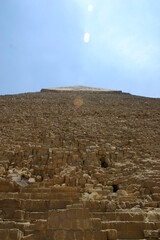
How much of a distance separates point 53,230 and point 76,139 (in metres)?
6.06

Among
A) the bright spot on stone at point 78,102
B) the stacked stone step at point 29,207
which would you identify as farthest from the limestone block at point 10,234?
the bright spot on stone at point 78,102

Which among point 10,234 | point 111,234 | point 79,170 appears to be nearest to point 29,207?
point 10,234

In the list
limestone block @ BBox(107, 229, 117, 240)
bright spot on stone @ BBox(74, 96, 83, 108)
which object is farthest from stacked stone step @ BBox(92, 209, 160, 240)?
bright spot on stone @ BBox(74, 96, 83, 108)

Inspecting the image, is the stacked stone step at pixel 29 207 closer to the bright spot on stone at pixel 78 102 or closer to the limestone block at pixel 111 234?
the limestone block at pixel 111 234

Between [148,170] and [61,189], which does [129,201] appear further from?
[148,170]

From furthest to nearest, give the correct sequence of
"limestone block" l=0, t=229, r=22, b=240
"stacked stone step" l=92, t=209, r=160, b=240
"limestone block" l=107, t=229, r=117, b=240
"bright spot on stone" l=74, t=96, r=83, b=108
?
1. "bright spot on stone" l=74, t=96, r=83, b=108
2. "stacked stone step" l=92, t=209, r=160, b=240
3. "limestone block" l=107, t=229, r=117, b=240
4. "limestone block" l=0, t=229, r=22, b=240

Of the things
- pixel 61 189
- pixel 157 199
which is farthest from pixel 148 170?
pixel 61 189

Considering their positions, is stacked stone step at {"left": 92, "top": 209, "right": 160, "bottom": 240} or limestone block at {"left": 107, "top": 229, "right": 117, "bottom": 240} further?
stacked stone step at {"left": 92, "top": 209, "right": 160, "bottom": 240}

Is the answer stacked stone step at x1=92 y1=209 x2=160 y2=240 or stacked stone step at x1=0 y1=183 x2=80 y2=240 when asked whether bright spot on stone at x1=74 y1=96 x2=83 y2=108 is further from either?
stacked stone step at x1=92 y1=209 x2=160 y2=240

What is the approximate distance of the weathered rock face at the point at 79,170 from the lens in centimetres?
512

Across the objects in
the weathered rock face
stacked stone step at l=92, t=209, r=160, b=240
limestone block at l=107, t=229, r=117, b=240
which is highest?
the weathered rock face

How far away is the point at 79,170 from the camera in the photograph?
27.8 ft

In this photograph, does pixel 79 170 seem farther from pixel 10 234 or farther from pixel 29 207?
pixel 10 234

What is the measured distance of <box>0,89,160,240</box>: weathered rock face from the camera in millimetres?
5117
